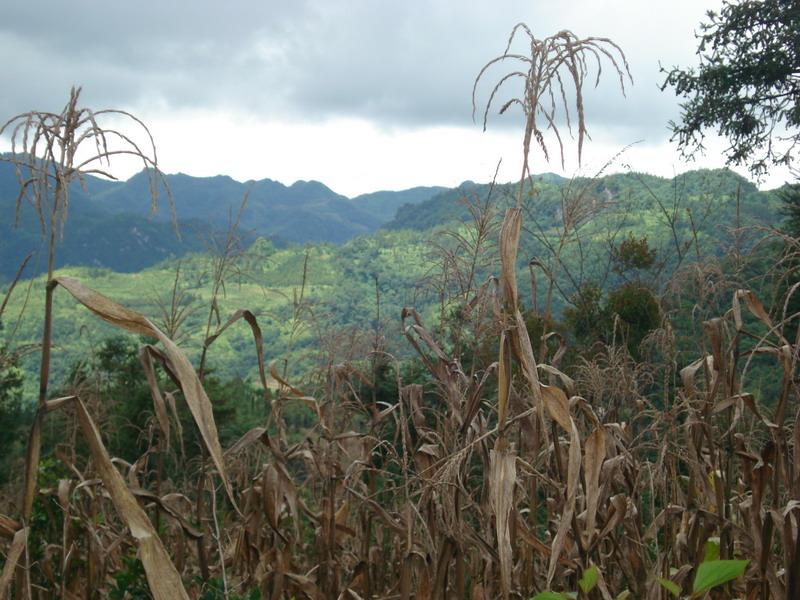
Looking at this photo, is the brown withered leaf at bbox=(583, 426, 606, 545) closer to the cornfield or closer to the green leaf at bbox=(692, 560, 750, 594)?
the cornfield

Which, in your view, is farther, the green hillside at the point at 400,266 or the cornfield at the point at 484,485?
the green hillside at the point at 400,266

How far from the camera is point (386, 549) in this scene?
319cm

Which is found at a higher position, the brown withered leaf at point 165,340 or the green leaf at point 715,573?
the brown withered leaf at point 165,340

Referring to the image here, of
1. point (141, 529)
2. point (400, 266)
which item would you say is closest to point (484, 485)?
point (141, 529)

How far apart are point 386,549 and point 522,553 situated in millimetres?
909

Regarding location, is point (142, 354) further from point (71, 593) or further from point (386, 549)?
point (386, 549)

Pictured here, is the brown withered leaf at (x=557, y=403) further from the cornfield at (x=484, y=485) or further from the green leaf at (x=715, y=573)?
the green leaf at (x=715, y=573)

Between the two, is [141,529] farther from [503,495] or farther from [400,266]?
[400,266]

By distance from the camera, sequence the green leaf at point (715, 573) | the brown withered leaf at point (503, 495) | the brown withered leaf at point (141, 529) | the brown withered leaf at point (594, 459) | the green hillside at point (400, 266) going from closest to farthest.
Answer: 1. the brown withered leaf at point (141, 529)
2. the green leaf at point (715, 573)
3. the brown withered leaf at point (503, 495)
4. the brown withered leaf at point (594, 459)
5. the green hillside at point (400, 266)

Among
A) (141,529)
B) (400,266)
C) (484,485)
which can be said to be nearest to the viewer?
(141,529)

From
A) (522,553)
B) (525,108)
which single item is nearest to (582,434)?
(522,553)

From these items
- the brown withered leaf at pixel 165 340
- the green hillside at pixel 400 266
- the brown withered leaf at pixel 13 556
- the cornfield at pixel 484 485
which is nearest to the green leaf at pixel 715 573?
the cornfield at pixel 484 485

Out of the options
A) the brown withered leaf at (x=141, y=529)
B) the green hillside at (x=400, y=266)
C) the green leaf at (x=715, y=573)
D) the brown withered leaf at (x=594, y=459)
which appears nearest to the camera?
the brown withered leaf at (x=141, y=529)

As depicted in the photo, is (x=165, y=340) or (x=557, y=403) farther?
(x=557, y=403)
